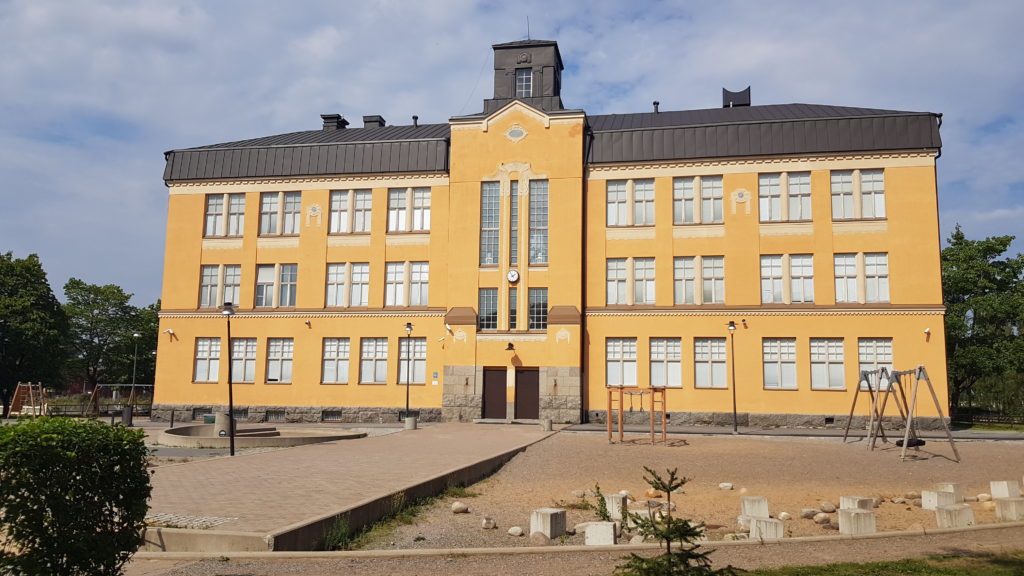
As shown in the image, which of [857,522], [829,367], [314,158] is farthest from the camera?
[314,158]

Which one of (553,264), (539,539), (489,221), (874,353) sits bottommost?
(539,539)

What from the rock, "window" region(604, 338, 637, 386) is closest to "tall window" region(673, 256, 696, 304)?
"window" region(604, 338, 637, 386)

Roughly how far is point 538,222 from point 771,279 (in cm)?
1145

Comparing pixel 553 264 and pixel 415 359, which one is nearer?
pixel 553 264

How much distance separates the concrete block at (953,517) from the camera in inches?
421

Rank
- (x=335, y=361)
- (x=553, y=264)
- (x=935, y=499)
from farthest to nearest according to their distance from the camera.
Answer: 1. (x=335, y=361)
2. (x=553, y=264)
3. (x=935, y=499)

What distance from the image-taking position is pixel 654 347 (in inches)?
1395

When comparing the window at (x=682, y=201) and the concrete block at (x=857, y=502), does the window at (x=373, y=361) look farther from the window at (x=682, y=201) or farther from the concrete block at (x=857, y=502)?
the concrete block at (x=857, y=502)

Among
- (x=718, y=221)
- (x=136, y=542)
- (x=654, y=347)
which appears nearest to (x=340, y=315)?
(x=654, y=347)

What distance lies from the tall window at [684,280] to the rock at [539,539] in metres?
26.3

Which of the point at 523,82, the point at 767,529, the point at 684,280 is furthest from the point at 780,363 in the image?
the point at 767,529

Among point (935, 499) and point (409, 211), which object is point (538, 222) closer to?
point (409, 211)

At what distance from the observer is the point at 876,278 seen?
33.8 meters

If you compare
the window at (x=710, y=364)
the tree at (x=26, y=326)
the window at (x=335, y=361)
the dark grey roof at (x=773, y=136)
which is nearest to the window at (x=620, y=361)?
the window at (x=710, y=364)
